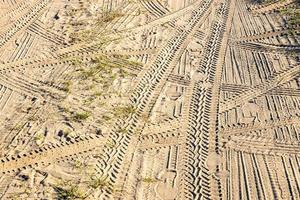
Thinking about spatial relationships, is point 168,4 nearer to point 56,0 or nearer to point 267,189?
point 56,0

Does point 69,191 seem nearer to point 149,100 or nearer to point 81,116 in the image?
point 81,116

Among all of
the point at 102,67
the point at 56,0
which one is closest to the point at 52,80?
the point at 102,67

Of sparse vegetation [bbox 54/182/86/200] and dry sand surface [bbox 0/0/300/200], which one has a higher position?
dry sand surface [bbox 0/0/300/200]

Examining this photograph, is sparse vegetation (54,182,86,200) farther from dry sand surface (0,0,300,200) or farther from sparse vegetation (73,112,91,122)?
sparse vegetation (73,112,91,122)

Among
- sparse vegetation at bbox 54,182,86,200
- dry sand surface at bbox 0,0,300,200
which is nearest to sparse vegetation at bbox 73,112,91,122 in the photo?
dry sand surface at bbox 0,0,300,200

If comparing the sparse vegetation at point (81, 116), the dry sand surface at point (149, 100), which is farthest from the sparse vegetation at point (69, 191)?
the sparse vegetation at point (81, 116)

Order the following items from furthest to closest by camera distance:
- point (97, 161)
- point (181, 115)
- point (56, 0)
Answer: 1. point (56, 0)
2. point (181, 115)
3. point (97, 161)

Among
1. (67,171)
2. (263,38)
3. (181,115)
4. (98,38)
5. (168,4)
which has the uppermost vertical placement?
(168,4)

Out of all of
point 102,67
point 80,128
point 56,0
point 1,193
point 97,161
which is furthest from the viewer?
point 56,0

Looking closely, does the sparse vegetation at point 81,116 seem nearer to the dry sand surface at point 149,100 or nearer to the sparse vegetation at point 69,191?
the dry sand surface at point 149,100
